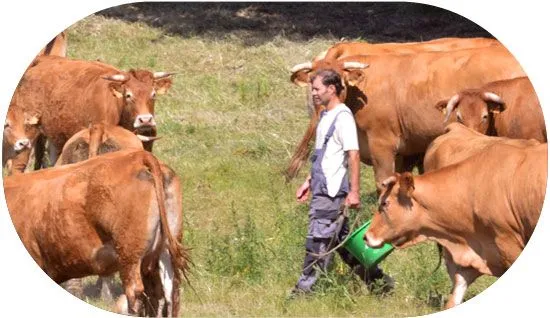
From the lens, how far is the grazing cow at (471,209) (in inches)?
494

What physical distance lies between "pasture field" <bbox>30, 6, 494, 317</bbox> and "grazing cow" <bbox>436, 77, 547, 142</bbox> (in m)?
1.25

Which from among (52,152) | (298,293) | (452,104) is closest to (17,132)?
(52,152)

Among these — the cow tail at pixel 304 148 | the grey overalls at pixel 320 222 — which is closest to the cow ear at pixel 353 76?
the cow tail at pixel 304 148

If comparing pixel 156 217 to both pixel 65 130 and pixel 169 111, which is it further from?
pixel 169 111

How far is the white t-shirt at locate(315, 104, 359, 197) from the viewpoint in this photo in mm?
13000

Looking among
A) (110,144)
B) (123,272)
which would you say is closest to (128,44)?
(110,144)

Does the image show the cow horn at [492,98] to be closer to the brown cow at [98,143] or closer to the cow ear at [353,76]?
the cow ear at [353,76]

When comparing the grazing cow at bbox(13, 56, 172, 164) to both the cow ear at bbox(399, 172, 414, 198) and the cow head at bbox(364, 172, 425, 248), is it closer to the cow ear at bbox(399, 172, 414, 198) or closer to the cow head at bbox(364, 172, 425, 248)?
the cow head at bbox(364, 172, 425, 248)

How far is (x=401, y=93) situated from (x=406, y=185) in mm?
3949

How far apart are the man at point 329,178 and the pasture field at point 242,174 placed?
0.82ft

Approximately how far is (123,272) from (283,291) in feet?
6.59

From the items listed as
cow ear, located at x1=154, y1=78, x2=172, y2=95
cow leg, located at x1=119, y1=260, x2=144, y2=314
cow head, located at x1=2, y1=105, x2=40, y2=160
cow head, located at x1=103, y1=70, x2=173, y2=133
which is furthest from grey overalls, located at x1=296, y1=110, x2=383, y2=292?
cow head, located at x1=2, y1=105, x2=40, y2=160

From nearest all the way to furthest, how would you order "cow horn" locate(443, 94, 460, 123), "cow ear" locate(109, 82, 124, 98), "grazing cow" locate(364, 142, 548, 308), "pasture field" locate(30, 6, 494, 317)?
"grazing cow" locate(364, 142, 548, 308), "pasture field" locate(30, 6, 494, 317), "cow horn" locate(443, 94, 460, 123), "cow ear" locate(109, 82, 124, 98)

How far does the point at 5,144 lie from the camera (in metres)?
16.7
